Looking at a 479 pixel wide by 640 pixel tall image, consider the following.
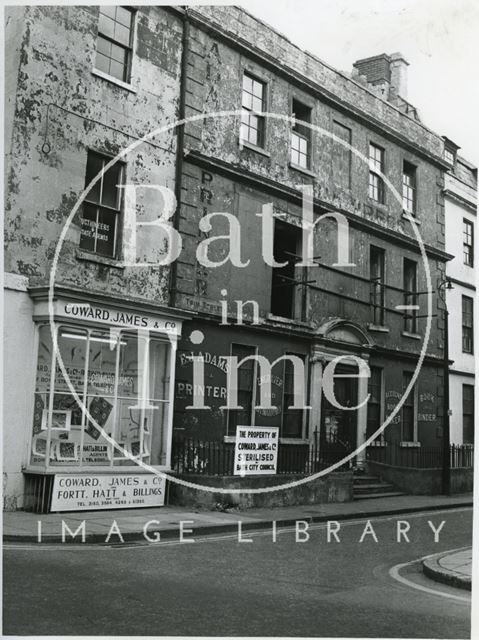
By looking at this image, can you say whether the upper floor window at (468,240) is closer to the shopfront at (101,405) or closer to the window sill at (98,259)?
the shopfront at (101,405)

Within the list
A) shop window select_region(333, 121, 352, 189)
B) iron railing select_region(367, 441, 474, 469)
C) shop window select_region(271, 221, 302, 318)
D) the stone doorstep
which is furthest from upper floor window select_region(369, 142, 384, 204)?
the stone doorstep

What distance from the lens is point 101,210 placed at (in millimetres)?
12500

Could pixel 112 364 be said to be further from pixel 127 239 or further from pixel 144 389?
pixel 127 239

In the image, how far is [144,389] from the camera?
12.9 m

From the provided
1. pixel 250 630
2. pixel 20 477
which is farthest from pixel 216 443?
pixel 250 630

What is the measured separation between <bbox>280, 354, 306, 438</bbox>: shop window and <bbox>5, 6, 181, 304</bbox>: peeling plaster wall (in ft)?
12.3

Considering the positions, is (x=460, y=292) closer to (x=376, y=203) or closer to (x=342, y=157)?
(x=376, y=203)

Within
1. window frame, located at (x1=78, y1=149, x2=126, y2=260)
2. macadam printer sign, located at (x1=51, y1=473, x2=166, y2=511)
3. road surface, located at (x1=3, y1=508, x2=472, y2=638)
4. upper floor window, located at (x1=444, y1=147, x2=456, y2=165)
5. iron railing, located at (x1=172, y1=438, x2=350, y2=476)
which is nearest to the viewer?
road surface, located at (x1=3, y1=508, x2=472, y2=638)

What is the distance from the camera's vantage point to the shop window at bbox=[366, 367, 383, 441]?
17047mm

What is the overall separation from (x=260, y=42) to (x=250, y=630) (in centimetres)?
1323

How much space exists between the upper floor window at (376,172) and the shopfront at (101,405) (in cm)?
712

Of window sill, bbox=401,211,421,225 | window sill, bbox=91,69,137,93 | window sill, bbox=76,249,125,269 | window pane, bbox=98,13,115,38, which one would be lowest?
window sill, bbox=76,249,125,269

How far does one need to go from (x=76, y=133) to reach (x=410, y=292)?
9.45 metres

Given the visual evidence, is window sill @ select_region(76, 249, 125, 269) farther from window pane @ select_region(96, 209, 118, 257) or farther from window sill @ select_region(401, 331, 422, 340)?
window sill @ select_region(401, 331, 422, 340)
